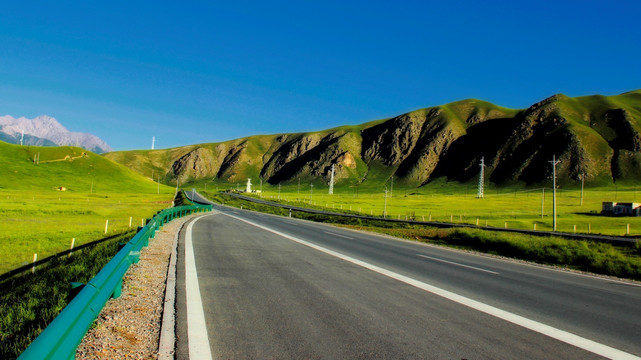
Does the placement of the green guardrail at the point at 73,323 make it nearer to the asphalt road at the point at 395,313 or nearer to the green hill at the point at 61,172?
the asphalt road at the point at 395,313

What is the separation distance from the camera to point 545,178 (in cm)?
16500

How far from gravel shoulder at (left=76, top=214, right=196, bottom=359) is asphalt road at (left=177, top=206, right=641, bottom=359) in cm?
36

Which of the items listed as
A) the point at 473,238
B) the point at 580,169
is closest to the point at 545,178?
the point at 580,169

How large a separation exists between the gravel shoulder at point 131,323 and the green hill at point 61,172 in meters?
131

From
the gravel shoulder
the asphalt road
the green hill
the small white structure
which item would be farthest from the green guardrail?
the green hill

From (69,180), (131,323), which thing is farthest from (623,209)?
(69,180)

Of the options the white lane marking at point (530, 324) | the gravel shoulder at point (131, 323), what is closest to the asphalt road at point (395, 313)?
the white lane marking at point (530, 324)

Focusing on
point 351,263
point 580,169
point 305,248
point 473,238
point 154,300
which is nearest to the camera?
point 154,300

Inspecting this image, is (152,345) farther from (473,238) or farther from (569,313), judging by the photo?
(473,238)

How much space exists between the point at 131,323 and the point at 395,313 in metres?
3.66

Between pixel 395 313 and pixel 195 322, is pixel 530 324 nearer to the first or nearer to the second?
pixel 395 313

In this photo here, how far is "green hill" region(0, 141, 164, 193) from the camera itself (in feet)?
406

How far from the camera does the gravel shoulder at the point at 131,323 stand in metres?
4.11

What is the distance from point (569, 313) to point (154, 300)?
6.81m
